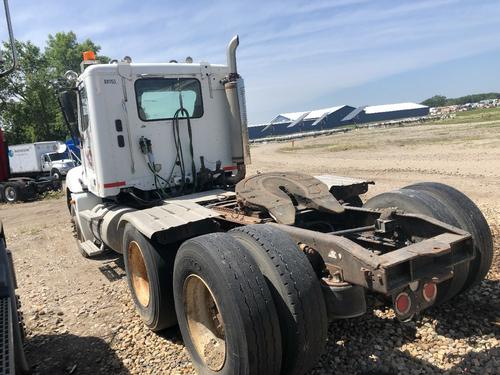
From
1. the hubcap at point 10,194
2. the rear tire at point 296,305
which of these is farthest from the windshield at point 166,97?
the hubcap at point 10,194

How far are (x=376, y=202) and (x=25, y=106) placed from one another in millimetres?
40922

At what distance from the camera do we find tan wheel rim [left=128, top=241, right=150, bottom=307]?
15.7ft

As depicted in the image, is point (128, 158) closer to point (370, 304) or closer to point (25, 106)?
point (370, 304)

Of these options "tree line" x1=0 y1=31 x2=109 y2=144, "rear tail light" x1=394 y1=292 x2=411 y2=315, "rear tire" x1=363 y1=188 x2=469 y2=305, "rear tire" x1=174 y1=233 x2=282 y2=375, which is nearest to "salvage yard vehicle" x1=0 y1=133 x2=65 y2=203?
"tree line" x1=0 y1=31 x2=109 y2=144

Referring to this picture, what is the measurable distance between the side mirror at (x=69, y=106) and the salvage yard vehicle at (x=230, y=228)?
0.02 m

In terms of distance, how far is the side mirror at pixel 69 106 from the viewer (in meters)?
6.22

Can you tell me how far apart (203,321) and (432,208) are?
223 cm

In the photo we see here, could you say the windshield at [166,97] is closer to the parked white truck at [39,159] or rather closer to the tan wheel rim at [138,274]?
the tan wheel rim at [138,274]

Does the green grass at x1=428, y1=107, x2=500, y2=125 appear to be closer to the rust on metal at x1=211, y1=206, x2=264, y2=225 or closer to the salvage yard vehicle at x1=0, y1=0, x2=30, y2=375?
the rust on metal at x1=211, y1=206, x2=264, y2=225

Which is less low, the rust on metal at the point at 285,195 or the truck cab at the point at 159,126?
the truck cab at the point at 159,126

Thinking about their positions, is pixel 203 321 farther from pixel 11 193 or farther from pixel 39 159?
pixel 39 159

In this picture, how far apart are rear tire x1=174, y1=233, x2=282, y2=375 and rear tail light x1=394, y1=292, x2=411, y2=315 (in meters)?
0.77

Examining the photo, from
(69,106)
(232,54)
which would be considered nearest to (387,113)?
(232,54)

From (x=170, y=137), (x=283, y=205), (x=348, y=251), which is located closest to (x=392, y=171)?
(x=170, y=137)
